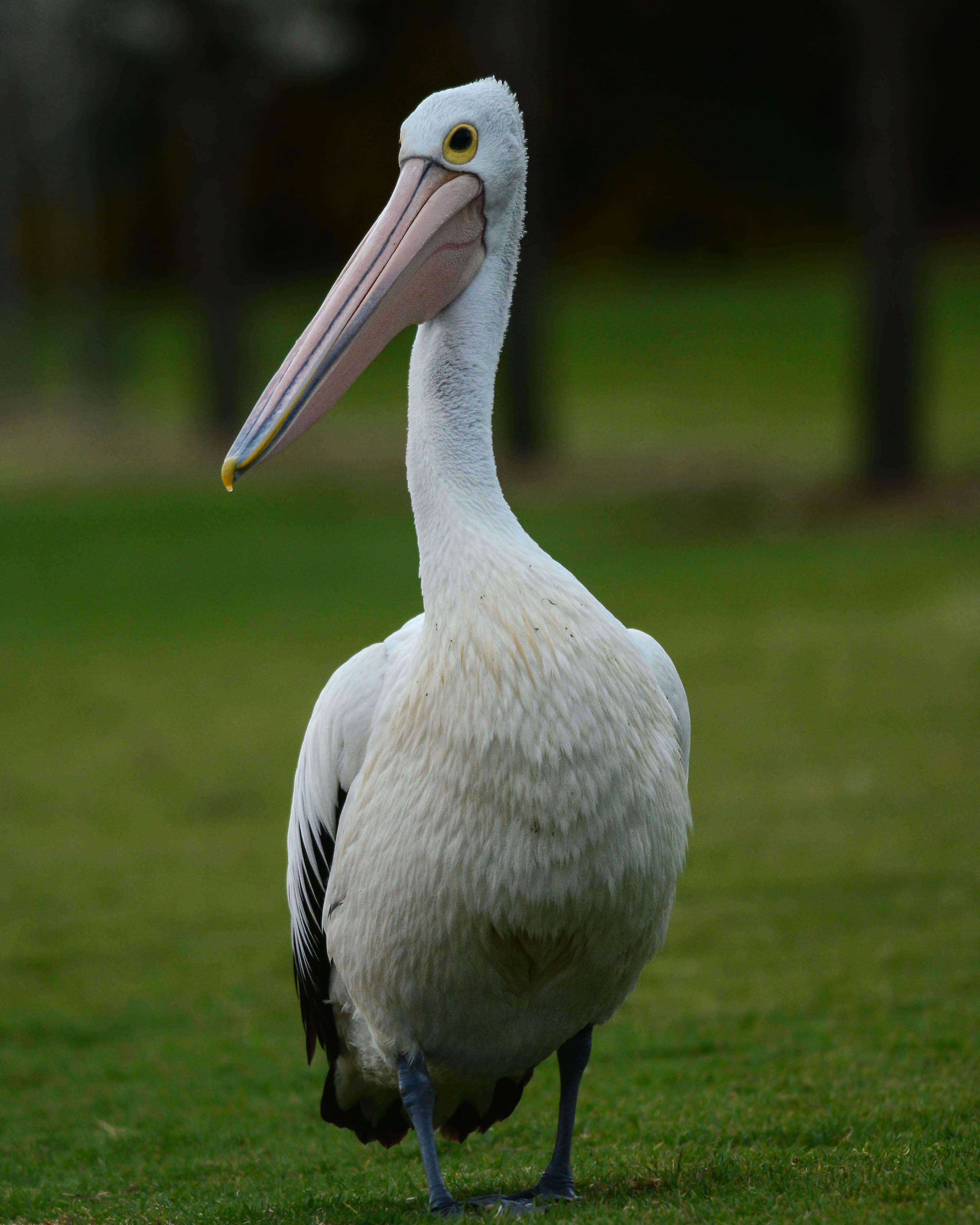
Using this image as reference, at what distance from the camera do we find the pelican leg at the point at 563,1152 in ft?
12.8

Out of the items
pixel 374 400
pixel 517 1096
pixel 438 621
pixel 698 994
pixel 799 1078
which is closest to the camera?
pixel 438 621

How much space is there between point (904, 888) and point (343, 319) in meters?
4.35

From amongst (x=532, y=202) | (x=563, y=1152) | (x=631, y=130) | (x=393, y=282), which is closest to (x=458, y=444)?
(x=393, y=282)

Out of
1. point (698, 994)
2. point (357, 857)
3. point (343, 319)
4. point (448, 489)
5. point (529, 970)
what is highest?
point (343, 319)

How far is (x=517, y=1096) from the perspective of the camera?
451 centimetres

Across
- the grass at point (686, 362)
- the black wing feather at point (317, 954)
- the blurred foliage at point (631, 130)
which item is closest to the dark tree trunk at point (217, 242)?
the grass at point (686, 362)

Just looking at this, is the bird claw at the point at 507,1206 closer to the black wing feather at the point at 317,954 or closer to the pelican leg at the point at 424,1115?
the pelican leg at the point at 424,1115

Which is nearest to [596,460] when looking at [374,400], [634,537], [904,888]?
[634,537]

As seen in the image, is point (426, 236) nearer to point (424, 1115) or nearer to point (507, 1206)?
point (424, 1115)

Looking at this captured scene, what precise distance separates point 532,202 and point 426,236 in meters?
16.6

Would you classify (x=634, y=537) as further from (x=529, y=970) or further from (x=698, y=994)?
(x=529, y=970)

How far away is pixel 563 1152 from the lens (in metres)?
4.01

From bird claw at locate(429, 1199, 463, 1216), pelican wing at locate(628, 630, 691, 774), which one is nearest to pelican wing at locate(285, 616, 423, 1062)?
pelican wing at locate(628, 630, 691, 774)

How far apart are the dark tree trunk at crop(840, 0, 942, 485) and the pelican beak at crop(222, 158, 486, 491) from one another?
1160 cm
